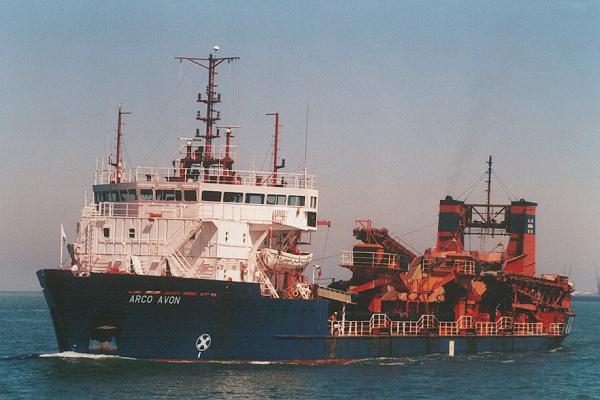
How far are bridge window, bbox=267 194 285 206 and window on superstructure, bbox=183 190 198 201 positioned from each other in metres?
2.98

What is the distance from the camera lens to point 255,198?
3966 centimetres

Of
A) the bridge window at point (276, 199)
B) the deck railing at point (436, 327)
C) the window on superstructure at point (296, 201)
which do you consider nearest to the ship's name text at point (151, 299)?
the bridge window at point (276, 199)

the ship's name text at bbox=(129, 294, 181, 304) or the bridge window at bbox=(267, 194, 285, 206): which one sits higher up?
the bridge window at bbox=(267, 194, 285, 206)

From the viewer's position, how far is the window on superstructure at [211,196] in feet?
127

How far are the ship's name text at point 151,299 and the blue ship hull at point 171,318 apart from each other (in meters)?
0.02

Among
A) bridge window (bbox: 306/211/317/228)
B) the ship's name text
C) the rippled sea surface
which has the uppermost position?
bridge window (bbox: 306/211/317/228)

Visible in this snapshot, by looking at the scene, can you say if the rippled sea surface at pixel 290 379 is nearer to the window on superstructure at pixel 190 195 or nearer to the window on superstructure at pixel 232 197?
the window on superstructure at pixel 232 197

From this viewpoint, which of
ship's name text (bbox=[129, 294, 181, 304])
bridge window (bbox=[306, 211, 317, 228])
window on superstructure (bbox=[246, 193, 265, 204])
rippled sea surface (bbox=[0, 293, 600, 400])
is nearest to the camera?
rippled sea surface (bbox=[0, 293, 600, 400])

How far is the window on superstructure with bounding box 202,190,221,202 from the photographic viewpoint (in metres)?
38.8

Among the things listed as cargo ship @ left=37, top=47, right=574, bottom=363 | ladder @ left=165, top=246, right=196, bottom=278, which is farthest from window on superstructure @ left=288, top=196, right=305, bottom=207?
Result: ladder @ left=165, top=246, right=196, bottom=278

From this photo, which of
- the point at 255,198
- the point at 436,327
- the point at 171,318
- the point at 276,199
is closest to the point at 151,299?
the point at 171,318

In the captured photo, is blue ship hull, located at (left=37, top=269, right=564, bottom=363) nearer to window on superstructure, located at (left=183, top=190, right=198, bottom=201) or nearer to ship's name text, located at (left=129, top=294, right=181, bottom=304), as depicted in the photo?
ship's name text, located at (left=129, top=294, right=181, bottom=304)

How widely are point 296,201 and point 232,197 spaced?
9.65 feet

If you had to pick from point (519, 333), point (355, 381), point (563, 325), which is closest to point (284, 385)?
point (355, 381)
